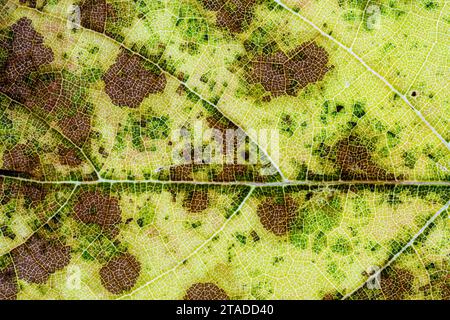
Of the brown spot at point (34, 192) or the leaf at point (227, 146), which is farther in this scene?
the brown spot at point (34, 192)

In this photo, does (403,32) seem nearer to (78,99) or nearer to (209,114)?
(209,114)

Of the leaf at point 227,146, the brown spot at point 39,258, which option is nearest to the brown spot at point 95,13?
the leaf at point 227,146

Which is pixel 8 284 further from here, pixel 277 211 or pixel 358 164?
pixel 358 164

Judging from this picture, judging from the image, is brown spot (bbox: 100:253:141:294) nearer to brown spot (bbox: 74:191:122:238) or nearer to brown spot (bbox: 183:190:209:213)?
brown spot (bbox: 74:191:122:238)

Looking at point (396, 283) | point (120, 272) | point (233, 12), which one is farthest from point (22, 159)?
point (396, 283)

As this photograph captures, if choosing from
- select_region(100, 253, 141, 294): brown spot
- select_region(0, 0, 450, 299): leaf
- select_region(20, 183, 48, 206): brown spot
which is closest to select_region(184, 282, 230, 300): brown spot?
select_region(0, 0, 450, 299): leaf

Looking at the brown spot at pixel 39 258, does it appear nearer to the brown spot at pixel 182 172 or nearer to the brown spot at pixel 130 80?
the brown spot at pixel 182 172
